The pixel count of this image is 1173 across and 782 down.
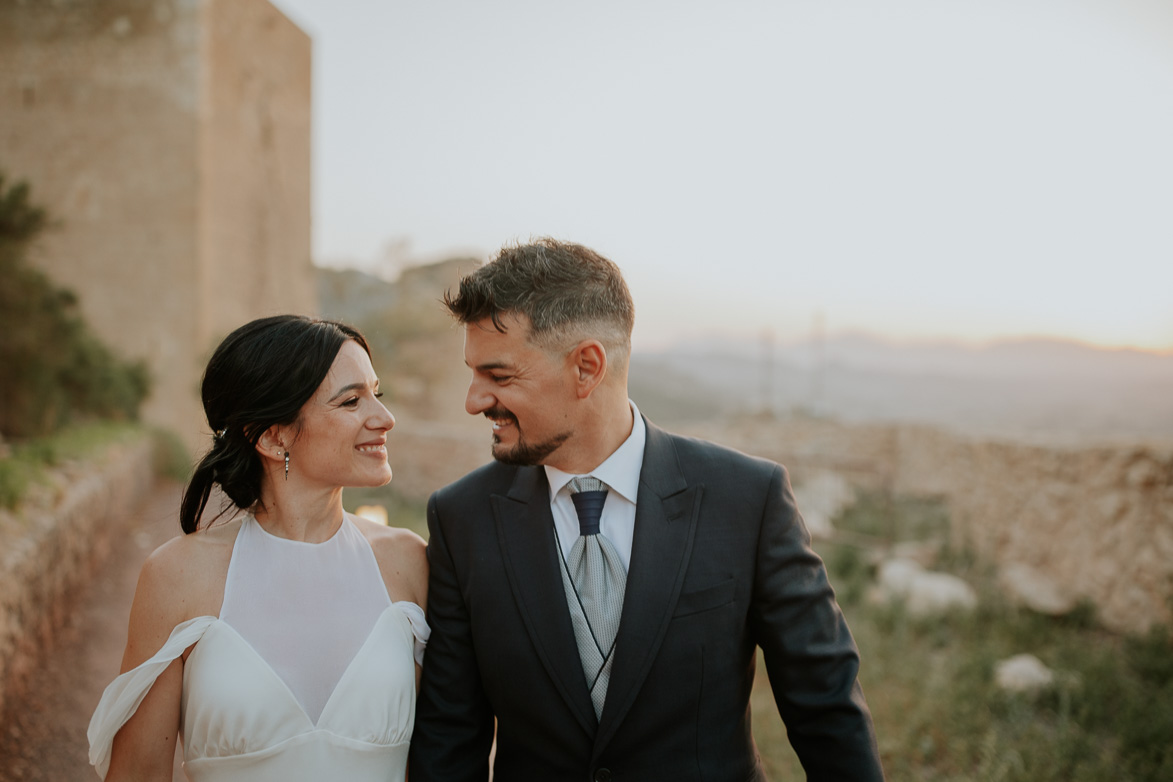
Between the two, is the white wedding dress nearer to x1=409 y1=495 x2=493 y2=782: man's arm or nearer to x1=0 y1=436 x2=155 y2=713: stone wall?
x1=409 y1=495 x2=493 y2=782: man's arm

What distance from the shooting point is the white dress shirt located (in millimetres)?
2018

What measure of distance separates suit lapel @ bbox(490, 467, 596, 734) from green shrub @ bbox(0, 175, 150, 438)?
6.43m

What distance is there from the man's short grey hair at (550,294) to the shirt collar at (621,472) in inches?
10.4

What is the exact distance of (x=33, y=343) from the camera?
704cm

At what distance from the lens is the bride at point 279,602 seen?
196 centimetres

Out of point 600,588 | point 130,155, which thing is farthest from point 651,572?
point 130,155

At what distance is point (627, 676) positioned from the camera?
178cm

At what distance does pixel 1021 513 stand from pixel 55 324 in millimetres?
10890

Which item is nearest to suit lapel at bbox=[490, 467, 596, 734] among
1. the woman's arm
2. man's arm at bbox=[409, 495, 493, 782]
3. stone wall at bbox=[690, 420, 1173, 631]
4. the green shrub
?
man's arm at bbox=[409, 495, 493, 782]

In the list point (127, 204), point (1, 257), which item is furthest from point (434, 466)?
point (1, 257)

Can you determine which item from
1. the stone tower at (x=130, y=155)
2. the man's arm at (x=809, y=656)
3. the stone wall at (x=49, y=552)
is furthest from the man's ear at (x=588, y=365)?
the stone tower at (x=130, y=155)

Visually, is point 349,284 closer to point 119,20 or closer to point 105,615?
point 119,20

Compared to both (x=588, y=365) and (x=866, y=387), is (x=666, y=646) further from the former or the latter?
(x=866, y=387)

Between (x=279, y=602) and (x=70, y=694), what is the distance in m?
3.21
